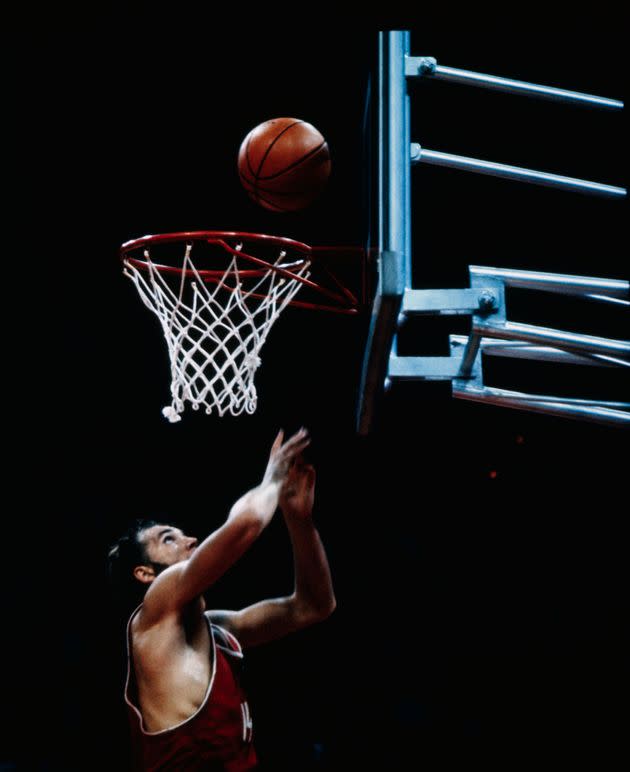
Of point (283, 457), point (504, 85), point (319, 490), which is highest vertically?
point (504, 85)

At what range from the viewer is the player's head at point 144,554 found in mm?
2740

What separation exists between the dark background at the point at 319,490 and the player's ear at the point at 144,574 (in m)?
1.25

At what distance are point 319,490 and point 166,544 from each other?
4.81 ft

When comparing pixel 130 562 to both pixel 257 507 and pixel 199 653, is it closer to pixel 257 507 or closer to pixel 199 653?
pixel 199 653

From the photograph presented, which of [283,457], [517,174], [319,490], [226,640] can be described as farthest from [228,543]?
[319,490]

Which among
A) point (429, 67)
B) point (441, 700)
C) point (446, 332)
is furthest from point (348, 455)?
point (429, 67)

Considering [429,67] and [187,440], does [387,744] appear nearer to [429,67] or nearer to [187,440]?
[187,440]

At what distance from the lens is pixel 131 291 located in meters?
4.14

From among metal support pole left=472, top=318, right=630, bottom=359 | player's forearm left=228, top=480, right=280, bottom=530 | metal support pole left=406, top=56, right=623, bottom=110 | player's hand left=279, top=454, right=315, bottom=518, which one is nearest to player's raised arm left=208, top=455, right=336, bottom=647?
player's hand left=279, top=454, right=315, bottom=518

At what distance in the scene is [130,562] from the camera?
9.06ft

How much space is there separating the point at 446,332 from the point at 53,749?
9.00ft

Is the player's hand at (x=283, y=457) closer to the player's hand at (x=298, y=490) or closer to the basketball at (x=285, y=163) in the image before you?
the player's hand at (x=298, y=490)

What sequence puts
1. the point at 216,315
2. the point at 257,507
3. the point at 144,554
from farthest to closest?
the point at 216,315, the point at 144,554, the point at 257,507

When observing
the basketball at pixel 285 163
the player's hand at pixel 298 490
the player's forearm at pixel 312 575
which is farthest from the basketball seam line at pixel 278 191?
the player's forearm at pixel 312 575
